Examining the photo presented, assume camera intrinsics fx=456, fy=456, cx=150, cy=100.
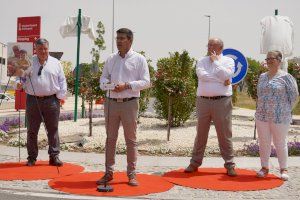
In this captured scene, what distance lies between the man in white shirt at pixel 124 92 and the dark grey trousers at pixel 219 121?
1.22m

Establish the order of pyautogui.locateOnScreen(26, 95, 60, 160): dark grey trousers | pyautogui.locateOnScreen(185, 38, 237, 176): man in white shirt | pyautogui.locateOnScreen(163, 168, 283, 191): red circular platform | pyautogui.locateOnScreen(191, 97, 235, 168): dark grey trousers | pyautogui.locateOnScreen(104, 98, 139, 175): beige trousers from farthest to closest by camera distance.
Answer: pyautogui.locateOnScreen(26, 95, 60, 160): dark grey trousers < pyautogui.locateOnScreen(191, 97, 235, 168): dark grey trousers < pyautogui.locateOnScreen(185, 38, 237, 176): man in white shirt < pyautogui.locateOnScreen(163, 168, 283, 191): red circular platform < pyautogui.locateOnScreen(104, 98, 139, 175): beige trousers

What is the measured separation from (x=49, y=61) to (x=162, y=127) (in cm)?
555

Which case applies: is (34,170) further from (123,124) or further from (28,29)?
(28,29)

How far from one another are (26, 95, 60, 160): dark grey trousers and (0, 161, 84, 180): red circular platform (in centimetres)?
24

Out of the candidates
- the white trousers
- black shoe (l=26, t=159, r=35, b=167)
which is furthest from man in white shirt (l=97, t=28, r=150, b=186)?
the white trousers

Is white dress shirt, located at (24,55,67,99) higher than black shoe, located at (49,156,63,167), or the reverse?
white dress shirt, located at (24,55,67,99)

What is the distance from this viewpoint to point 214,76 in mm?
6586

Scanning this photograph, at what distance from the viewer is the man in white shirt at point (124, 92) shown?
5898 millimetres

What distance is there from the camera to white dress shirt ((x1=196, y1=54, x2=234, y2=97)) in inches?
257

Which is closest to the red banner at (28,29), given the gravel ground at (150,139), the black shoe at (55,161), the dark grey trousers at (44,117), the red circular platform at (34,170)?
the gravel ground at (150,139)

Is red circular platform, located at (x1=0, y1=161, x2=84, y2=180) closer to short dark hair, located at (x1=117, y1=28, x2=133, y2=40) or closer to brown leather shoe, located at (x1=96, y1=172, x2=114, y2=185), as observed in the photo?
brown leather shoe, located at (x1=96, y1=172, x2=114, y2=185)

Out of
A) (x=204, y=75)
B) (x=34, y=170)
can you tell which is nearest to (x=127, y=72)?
(x=204, y=75)

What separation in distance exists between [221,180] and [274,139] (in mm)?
1054

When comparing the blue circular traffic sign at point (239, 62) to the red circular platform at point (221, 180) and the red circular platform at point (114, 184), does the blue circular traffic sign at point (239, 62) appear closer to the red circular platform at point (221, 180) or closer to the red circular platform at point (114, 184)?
the red circular platform at point (221, 180)
